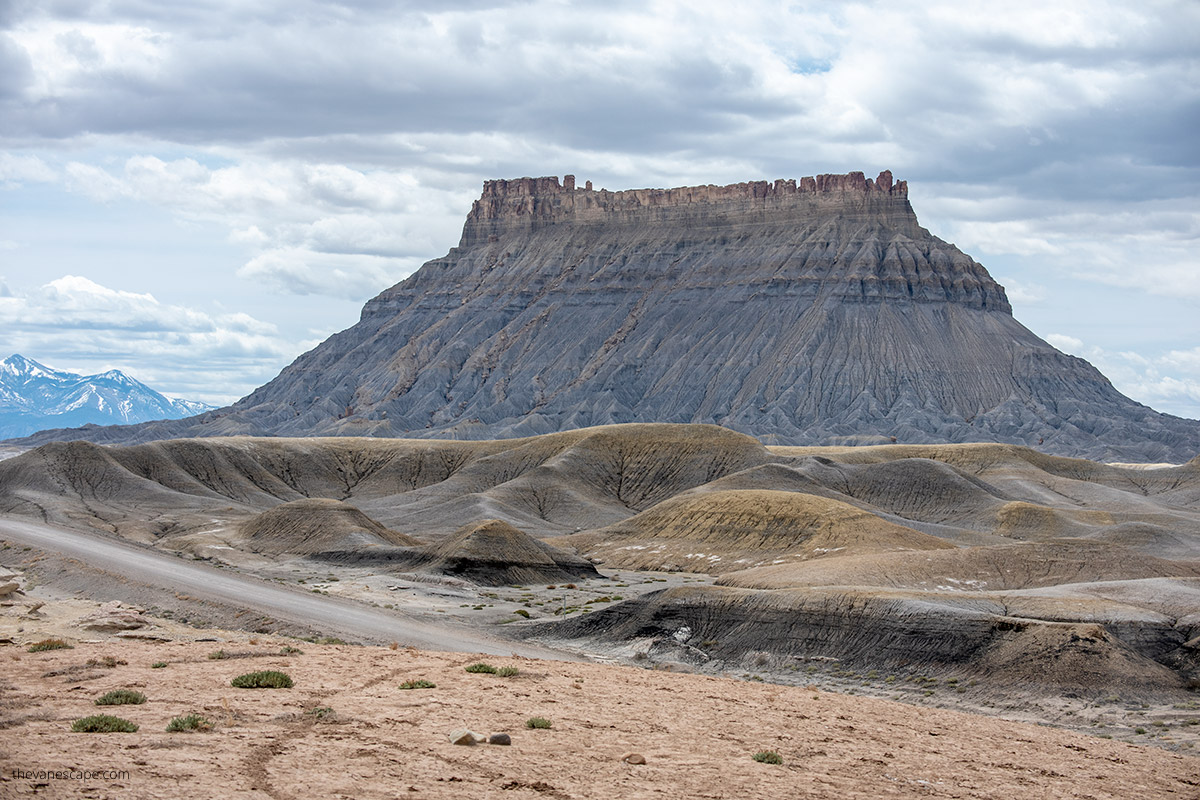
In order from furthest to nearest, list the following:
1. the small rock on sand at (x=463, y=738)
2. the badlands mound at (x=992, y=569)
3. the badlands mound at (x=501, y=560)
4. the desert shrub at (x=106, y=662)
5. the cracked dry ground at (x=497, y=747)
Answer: the badlands mound at (x=501, y=560), the badlands mound at (x=992, y=569), the desert shrub at (x=106, y=662), the small rock on sand at (x=463, y=738), the cracked dry ground at (x=497, y=747)

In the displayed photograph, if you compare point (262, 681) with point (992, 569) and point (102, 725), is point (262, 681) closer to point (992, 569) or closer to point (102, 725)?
point (102, 725)

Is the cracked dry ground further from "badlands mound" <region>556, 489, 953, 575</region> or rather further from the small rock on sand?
"badlands mound" <region>556, 489, 953, 575</region>

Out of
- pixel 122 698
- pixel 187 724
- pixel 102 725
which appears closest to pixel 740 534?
pixel 122 698

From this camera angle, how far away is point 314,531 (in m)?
91.8

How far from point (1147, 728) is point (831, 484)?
91.6 meters

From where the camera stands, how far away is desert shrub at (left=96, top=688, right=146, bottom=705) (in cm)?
2052

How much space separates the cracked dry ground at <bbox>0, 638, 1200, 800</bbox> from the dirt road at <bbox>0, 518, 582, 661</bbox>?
13339mm

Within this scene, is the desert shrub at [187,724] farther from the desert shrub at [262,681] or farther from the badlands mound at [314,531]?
the badlands mound at [314,531]

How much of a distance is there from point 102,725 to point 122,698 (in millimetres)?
2521

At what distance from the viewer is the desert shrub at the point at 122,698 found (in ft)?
67.3

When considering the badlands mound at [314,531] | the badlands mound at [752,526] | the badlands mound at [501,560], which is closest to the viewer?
the badlands mound at [752,526]

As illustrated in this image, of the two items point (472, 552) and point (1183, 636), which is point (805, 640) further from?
point (472, 552)

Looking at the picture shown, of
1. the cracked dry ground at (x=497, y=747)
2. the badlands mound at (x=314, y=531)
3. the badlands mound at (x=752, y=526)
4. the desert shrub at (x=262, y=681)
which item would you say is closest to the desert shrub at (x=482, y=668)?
the cracked dry ground at (x=497, y=747)

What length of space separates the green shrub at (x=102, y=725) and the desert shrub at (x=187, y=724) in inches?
21.5
